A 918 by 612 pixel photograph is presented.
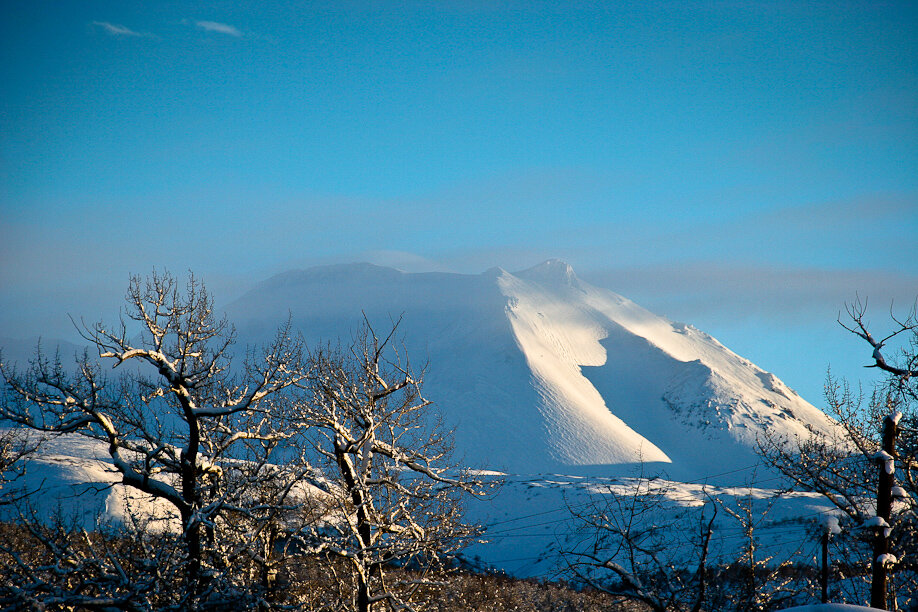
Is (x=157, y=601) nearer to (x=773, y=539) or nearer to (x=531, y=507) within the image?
(x=773, y=539)

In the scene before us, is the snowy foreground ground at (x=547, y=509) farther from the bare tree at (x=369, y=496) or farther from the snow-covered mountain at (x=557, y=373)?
the snow-covered mountain at (x=557, y=373)

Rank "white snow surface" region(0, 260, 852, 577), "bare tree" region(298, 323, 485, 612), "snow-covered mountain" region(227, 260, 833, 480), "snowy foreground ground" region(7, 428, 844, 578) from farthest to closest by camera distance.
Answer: "snow-covered mountain" region(227, 260, 833, 480), "white snow surface" region(0, 260, 852, 577), "snowy foreground ground" region(7, 428, 844, 578), "bare tree" region(298, 323, 485, 612)

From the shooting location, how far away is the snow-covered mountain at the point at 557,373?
10775cm

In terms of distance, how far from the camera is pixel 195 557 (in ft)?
45.1

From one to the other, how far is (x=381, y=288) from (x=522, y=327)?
54.6 m

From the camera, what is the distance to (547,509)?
63.4 meters

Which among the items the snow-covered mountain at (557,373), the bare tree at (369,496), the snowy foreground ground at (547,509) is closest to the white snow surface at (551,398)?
the snowy foreground ground at (547,509)

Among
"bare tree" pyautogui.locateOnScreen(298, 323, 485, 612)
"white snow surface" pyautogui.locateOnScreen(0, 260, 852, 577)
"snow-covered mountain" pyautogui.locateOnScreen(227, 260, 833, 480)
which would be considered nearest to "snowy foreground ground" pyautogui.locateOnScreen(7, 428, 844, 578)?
"white snow surface" pyautogui.locateOnScreen(0, 260, 852, 577)

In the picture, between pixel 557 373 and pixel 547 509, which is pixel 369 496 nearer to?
pixel 547 509

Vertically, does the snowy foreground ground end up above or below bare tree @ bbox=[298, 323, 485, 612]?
below

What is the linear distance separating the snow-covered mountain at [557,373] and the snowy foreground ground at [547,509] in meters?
Result: 17.6

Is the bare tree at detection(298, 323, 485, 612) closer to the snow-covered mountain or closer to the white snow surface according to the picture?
the white snow surface

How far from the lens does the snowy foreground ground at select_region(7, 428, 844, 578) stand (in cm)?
3609

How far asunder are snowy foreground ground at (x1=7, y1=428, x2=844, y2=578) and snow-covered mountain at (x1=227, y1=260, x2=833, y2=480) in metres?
17.6
